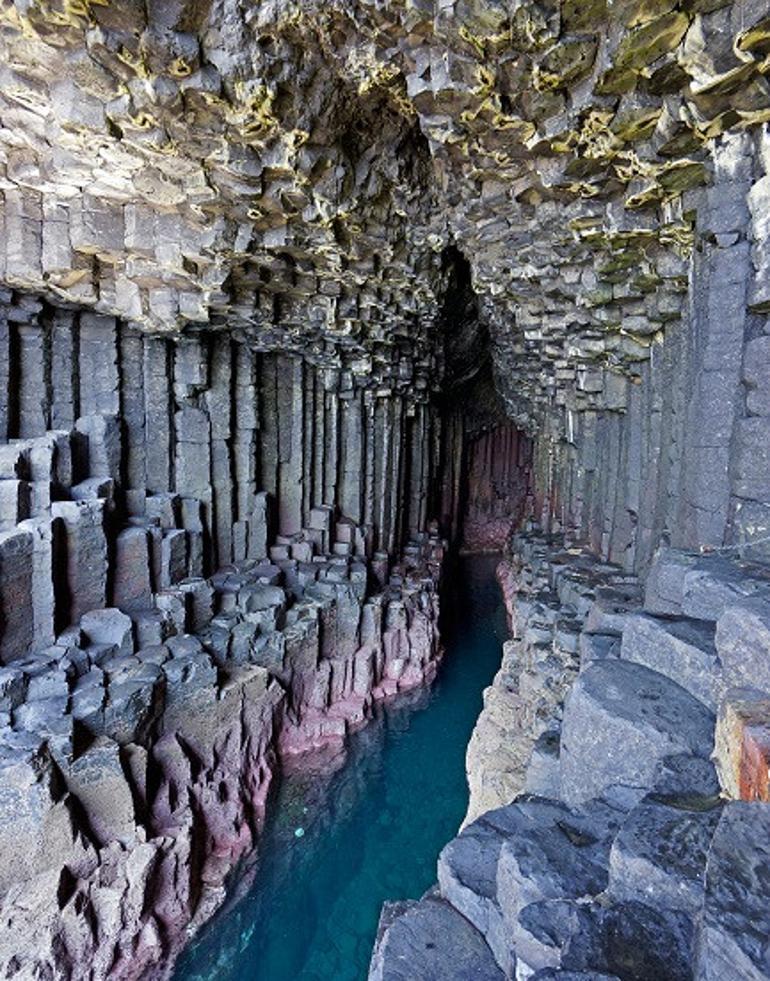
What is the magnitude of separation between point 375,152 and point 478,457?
61.4 ft

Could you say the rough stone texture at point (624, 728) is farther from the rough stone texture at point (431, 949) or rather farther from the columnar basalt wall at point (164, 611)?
the columnar basalt wall at point (164, 611)

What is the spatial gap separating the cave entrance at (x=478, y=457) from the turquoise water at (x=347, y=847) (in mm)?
9939

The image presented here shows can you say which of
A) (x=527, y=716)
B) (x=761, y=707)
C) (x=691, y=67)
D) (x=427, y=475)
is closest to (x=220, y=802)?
(x=527, y=716)

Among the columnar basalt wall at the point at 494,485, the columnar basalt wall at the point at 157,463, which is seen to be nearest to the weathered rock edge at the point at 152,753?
the columnar basalt wall at the point at 157,463

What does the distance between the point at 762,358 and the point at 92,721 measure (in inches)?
333

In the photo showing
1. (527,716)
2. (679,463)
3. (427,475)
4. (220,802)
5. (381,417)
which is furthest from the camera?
(427,475)

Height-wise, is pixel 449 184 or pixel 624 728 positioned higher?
pixel 449 184

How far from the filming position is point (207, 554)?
11250 mm

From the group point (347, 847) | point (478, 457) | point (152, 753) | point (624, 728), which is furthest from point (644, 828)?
point (478, 457)

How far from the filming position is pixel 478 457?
25172 millimetres

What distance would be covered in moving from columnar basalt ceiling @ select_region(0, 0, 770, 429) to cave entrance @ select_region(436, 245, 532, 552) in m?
8.14

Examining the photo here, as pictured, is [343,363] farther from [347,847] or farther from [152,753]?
[347,847]

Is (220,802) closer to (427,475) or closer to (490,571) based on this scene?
(427,475)

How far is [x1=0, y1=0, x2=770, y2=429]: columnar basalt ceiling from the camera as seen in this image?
13.8 feet
